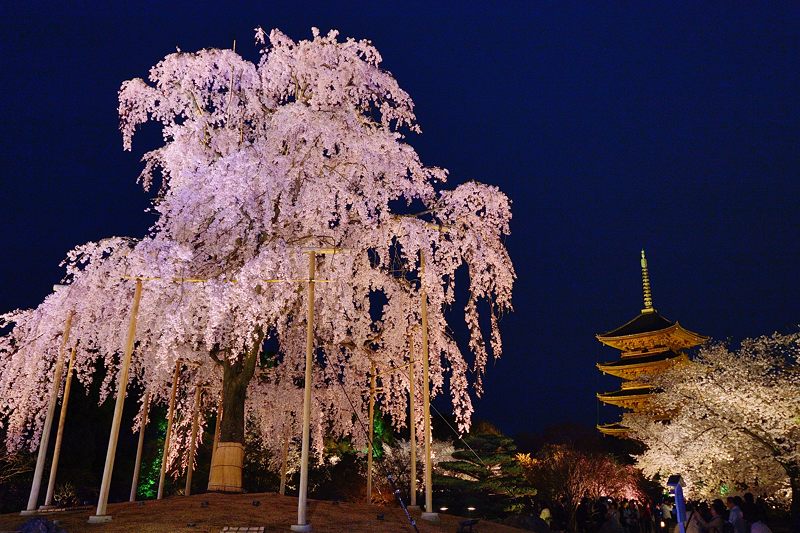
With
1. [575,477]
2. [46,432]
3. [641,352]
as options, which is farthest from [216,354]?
[641,352]

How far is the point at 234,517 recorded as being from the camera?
9125 mm

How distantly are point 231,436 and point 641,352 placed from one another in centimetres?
3816

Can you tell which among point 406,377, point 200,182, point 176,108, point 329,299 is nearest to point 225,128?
point 176,108

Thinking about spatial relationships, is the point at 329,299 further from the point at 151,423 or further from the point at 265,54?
the point at 151,423

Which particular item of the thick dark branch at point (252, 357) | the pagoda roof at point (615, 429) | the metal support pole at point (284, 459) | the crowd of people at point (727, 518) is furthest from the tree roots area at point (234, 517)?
the pagoda roof at point (615, 429)

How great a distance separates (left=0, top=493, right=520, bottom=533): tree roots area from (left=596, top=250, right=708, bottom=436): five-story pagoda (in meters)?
32.4

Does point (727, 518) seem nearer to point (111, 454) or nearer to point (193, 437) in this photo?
point (111, 454)

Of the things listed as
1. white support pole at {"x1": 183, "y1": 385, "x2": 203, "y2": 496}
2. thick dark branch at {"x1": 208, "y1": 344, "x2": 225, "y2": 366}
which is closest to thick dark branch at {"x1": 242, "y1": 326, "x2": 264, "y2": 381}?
thick dark branch at {"x1": 208, "y1": 344, "x2": 225, "y2": 366}

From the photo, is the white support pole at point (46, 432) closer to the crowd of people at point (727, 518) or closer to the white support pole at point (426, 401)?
the white support pole at point (426, 401)

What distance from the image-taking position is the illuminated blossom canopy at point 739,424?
58.6ft

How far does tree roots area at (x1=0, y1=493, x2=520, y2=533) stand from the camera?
8742 mm

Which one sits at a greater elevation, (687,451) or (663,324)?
(663,324)

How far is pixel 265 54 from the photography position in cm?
1246

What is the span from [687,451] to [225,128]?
18.4 meters
